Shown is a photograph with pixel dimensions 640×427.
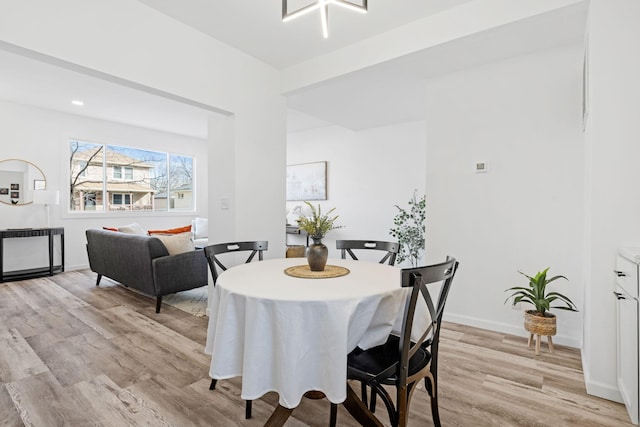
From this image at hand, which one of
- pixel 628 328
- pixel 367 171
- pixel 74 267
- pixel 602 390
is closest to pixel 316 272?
pixel 628 328

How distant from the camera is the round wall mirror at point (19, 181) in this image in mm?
4996

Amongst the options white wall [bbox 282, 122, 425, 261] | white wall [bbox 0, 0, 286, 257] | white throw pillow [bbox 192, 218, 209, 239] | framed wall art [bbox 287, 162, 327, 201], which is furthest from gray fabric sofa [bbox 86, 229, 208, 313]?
framed wall art [bbox 287, 162, 327, 201]

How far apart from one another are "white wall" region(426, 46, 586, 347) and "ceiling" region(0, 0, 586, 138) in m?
0.26

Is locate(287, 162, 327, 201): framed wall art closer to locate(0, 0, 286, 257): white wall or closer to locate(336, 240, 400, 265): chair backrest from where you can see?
locate(0, 0, 286, 257): white wall

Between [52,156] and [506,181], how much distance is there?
257 inches

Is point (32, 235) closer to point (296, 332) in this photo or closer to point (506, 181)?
point (296, 332)

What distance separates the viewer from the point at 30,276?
16.3ft

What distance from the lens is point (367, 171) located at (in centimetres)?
580

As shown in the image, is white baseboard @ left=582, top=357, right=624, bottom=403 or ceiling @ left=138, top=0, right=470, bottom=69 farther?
ceiling @ left=138, top=0, right=470, bottom=69

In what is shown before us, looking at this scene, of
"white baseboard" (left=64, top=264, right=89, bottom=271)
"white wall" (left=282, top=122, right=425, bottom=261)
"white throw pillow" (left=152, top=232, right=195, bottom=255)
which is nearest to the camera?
"white throw pillow" (left=152, top=232, right=195, bottom=255)

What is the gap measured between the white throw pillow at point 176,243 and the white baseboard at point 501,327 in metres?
2.93

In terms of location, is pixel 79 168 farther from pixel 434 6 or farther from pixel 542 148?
pixel 542 148

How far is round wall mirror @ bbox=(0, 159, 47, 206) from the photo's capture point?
5.00m

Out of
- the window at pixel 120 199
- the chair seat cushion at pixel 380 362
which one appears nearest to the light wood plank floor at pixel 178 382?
the chair seat cushion at pixel 380 362
